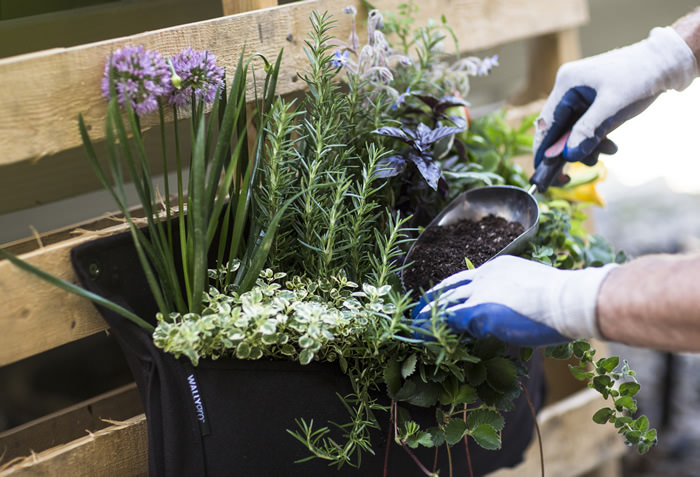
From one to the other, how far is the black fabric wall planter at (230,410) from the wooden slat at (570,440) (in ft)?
2.55

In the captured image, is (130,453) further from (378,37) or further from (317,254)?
(378,37)

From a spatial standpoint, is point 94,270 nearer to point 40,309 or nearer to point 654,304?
point 40,309

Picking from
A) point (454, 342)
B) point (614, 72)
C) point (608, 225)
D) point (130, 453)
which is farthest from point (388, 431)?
point (608, 225)

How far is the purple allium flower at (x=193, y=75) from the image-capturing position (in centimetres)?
68

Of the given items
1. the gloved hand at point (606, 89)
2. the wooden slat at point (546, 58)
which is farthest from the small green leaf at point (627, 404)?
the wooden slat at point (546, 58)

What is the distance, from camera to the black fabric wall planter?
0.66 meters

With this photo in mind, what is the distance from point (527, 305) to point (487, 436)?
6.0 inches

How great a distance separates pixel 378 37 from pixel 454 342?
0.44 metres

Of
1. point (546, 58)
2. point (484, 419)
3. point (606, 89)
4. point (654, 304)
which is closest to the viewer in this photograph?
point (654, 304)

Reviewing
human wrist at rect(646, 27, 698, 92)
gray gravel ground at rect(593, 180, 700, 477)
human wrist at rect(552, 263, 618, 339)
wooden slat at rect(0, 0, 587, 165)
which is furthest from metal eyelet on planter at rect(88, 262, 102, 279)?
gray gravel ground at rect(593, 180, 700, 477)

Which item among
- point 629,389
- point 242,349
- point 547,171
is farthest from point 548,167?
point 242,349

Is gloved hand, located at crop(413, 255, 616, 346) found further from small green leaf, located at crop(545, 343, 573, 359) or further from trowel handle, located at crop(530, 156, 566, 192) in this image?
trowel handle, located at crop(530, 156, 566, 192)

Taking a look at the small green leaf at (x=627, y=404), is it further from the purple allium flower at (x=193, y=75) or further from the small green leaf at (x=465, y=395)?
the purple allium flower at (x=193, y=75)

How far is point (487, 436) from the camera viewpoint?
0.65 metres
